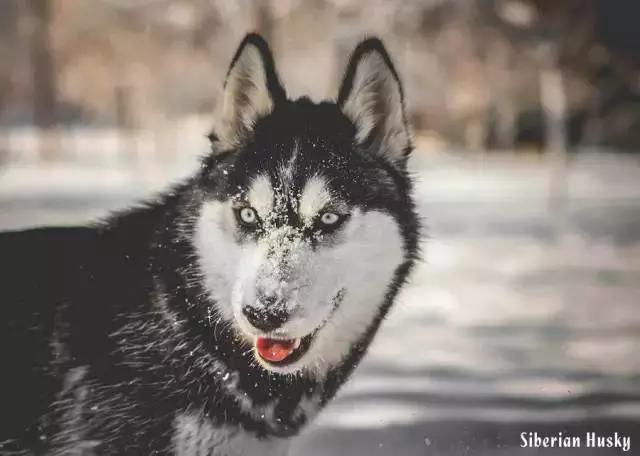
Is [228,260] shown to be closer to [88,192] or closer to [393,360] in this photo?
[393,360]

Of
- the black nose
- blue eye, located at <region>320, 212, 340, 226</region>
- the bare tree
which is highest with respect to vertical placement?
the bare tree

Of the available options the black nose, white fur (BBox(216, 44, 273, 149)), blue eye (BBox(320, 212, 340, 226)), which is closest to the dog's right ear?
white fur (BBox(216, 44, 273, 149))

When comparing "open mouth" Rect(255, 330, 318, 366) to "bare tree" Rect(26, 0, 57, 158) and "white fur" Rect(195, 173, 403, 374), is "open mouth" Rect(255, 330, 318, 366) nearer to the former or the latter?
"white fur" Rect(195, 173, 403, 374)

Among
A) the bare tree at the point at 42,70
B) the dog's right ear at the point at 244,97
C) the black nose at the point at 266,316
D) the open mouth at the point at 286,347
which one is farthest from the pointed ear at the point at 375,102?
the bare tree at the point at 42,70

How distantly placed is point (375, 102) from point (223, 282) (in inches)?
27.1

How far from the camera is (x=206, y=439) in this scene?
71.3 inches

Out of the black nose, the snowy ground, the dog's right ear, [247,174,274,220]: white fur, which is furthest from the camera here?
the snowy ground

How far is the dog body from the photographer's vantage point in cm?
181

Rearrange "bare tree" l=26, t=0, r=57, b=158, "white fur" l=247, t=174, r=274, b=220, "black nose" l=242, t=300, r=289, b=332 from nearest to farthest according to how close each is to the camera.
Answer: "black nose" l=242, t=300, r=289, b=332, "white fur" l=247, t=174, r=274, b=220, "bare tree" l=26, t=0, r=57, b=158

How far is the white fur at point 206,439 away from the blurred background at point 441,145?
2.28ft

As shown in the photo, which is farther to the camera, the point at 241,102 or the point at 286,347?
the point at 241,102

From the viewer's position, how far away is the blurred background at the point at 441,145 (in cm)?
271

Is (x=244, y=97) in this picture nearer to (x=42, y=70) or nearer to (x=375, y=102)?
(x=375, y=102)

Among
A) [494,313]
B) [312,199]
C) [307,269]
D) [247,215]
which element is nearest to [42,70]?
[247,215]
